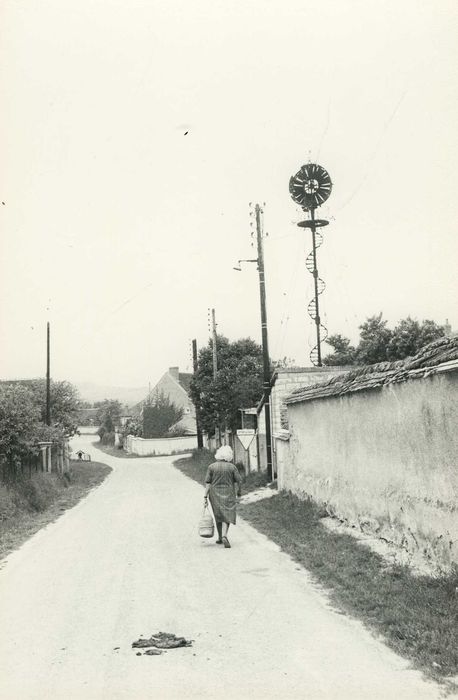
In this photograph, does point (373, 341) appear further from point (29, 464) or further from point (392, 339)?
point (29, 464)

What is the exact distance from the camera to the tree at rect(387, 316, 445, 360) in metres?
28.8

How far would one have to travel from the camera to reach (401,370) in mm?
8117

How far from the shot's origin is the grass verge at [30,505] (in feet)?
39.4

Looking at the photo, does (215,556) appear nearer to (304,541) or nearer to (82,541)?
(304,541)

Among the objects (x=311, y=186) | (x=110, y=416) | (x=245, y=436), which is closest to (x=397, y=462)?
(x=245, y=436)

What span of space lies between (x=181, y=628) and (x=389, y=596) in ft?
6.92

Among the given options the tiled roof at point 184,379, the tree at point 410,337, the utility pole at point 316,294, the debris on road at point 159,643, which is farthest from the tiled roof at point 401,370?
the tiled roof at point 184,379

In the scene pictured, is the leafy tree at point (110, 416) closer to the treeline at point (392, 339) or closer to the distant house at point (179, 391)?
the distant house at point (179, 391)

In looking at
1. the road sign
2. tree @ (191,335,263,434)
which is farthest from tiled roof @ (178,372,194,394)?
the road sign

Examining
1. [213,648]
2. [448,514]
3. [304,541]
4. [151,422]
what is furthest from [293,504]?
[151,422]

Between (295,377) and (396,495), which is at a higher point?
(295,377)

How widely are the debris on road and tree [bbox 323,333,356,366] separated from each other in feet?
91.8

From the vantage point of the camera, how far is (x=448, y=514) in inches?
271

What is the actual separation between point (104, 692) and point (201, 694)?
0.65 metres
